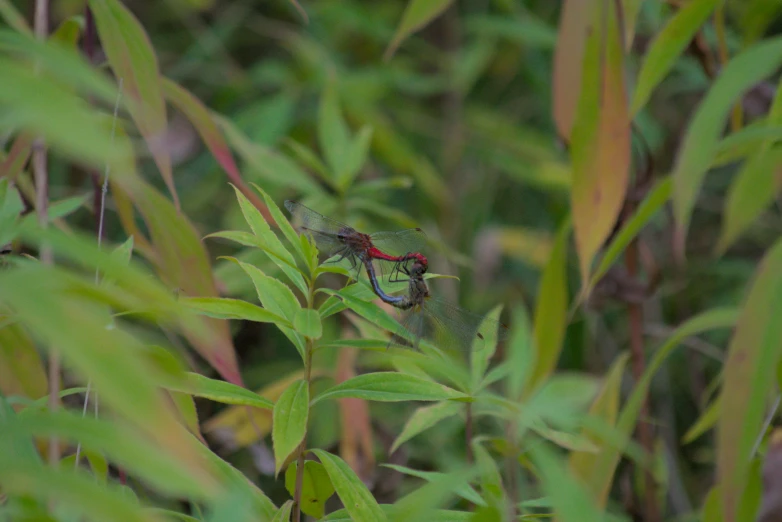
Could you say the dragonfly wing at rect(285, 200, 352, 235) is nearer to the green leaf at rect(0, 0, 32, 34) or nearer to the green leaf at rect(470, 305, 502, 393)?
the green leaf at rect(470, 305, 502, 393)

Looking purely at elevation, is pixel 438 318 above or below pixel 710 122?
below

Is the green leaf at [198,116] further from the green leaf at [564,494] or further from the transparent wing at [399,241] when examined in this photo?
the green leaf at [564,494]

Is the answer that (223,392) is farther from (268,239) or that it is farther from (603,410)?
(603,410)

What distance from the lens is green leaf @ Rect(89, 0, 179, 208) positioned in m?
0.75

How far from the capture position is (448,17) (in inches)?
85.7

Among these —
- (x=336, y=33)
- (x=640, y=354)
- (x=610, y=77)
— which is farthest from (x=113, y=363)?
(x=336, y=33)

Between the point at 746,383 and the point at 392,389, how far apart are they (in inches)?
9.4

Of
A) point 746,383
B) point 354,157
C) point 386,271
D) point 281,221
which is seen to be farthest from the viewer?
point 354,157

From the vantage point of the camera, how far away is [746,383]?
0.50 meters

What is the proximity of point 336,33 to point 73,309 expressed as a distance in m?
1.94

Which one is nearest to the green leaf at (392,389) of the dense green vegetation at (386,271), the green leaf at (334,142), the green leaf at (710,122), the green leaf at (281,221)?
the dense green vegetation at (386,271)

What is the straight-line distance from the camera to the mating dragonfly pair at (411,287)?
0.79 metres

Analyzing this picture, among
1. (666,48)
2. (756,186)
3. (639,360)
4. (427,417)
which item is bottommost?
(639,360)

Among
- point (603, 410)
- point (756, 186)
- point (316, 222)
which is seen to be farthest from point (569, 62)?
point (603, 410)
